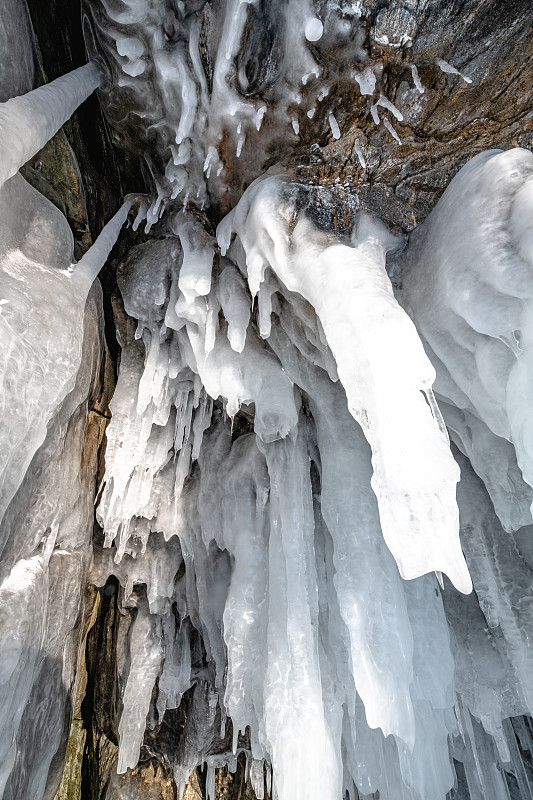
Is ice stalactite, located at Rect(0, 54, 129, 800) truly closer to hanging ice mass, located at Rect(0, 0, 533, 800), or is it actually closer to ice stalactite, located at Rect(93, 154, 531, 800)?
hanging ice mass, located at Rect(0, 0, 533, 800)

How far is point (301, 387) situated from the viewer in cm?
255

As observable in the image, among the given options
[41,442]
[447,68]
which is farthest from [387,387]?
[447,68]

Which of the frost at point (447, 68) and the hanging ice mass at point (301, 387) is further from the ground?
the frost at point (447, 68)

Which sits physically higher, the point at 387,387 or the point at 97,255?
the point at 97,255

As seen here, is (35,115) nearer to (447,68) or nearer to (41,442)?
(41,442)

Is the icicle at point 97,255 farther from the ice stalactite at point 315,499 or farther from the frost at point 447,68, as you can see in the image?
the frost at point 447,68

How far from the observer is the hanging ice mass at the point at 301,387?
170 cm

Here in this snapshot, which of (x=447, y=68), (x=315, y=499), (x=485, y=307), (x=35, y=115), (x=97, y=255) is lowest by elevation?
(x=485, y=307)

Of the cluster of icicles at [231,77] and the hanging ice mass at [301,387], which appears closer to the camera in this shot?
the hanging ice mass at [301,387]

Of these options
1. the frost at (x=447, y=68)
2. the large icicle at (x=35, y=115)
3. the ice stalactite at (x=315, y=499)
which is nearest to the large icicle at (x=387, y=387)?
the ice stalactite at (x=315, y=499)

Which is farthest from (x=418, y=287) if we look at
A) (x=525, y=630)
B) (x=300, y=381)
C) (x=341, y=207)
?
(x=525, y=630)

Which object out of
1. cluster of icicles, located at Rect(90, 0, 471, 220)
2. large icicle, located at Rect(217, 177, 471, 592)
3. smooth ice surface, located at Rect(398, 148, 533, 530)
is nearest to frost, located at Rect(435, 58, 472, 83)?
cluster of icicles, located at Rect(90, 0, 471, 220)

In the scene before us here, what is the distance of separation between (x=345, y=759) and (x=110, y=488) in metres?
1.91

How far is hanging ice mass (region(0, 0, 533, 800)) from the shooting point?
1.70m
